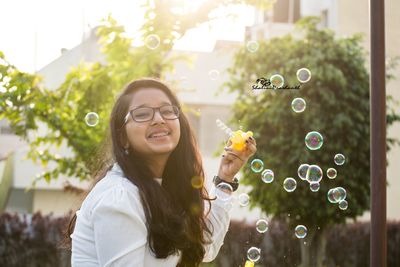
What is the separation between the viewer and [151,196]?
2.25 m

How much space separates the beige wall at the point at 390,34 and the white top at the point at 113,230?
12.4 metres

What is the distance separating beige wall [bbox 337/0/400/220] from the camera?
14.3 metres

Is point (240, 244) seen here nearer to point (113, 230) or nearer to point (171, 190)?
point (171, 190)

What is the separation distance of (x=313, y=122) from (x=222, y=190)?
295 inches

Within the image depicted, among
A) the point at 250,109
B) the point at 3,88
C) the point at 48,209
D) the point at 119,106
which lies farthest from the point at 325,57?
the point at 48,209

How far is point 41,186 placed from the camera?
58.2 ft

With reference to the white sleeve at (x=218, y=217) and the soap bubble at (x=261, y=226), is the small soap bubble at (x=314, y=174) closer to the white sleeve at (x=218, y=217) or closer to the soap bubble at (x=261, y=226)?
the soap bubble at (x=261, y=226)

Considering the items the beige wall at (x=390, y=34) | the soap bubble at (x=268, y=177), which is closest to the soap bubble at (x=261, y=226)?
the soap bubble at (x=268, y=177)

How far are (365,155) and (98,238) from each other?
340 inches

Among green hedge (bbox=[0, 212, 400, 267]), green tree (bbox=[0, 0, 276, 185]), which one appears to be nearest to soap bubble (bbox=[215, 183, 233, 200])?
green tree (bbox=[0, 0, 276, 185])

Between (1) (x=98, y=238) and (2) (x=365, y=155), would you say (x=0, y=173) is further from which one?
(1) (x=98, y=238)

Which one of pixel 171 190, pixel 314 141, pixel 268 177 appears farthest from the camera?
pixel 314 141

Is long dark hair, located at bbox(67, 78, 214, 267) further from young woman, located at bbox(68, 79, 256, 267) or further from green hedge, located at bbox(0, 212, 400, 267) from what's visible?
green hedge, located at bbox(0, 212, 400, 267)

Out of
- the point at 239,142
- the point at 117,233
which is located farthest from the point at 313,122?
the point at 117,233
